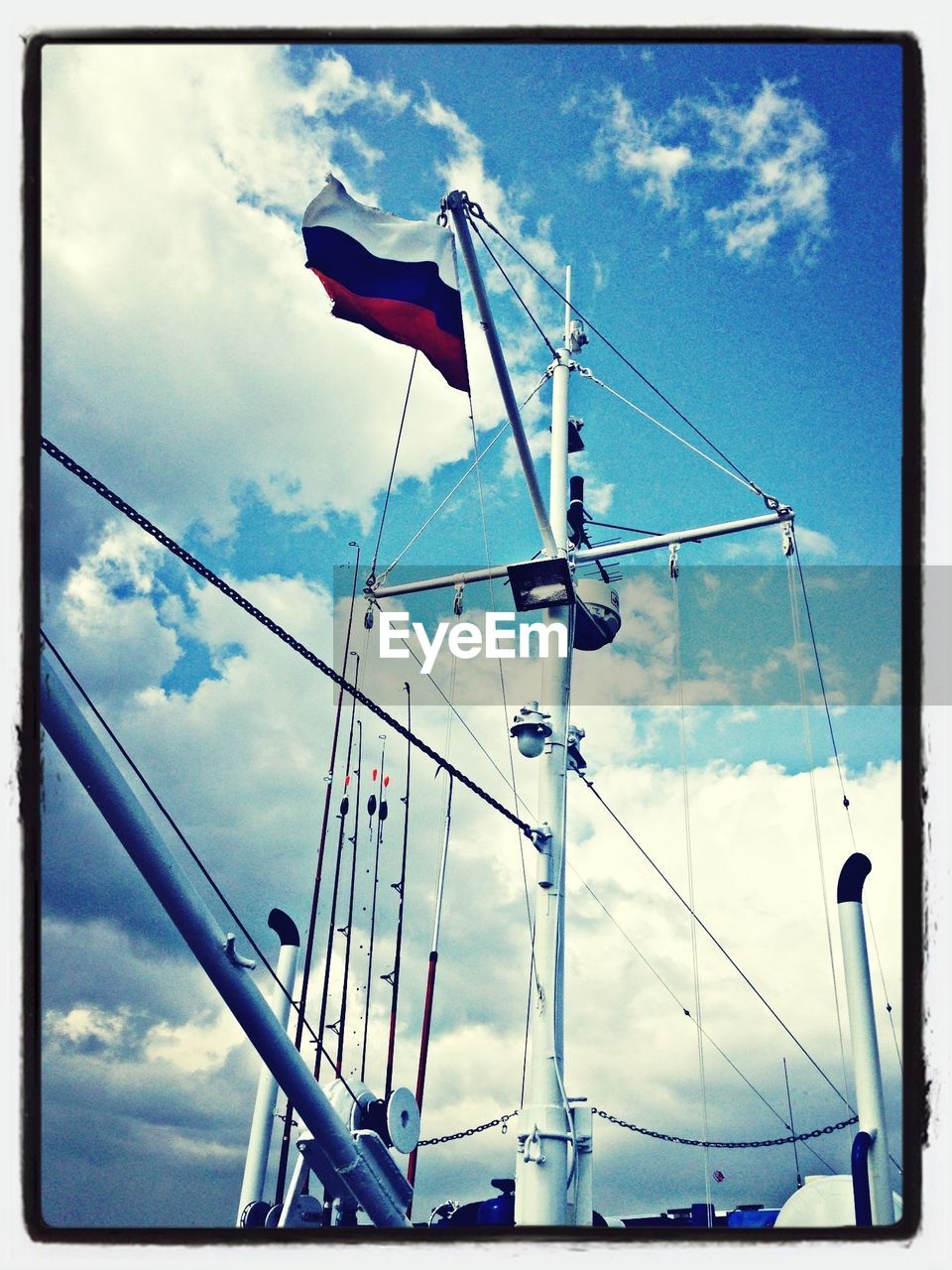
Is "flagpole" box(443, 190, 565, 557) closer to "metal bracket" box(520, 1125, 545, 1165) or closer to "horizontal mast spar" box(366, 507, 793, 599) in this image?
"horizontal mast spar" box(366, 507, 793, 599)

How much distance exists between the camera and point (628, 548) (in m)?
13.5

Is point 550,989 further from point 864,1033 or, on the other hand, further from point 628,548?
point 628,548

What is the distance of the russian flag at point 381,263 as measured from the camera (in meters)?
10.4

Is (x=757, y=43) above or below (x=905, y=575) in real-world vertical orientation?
above

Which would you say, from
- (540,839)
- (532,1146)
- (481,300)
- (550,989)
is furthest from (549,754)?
(481,300)

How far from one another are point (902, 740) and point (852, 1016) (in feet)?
16.0

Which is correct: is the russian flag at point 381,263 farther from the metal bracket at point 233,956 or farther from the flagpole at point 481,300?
the metal bracket at point 233,956

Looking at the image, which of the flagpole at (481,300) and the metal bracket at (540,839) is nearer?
the flagpole at (481,300)

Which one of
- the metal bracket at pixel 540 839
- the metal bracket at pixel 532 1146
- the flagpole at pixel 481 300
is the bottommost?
the metal bracket at pixel 532 1146

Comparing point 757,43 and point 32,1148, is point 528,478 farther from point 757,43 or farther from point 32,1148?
point 32,1148

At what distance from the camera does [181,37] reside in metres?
6.12

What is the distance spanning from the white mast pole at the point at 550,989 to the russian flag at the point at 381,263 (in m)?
3.10

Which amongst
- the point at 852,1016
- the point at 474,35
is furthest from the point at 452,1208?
the point at 474,35

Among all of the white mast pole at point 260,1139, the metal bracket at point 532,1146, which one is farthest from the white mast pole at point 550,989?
the white mast pole at point 260,1139
